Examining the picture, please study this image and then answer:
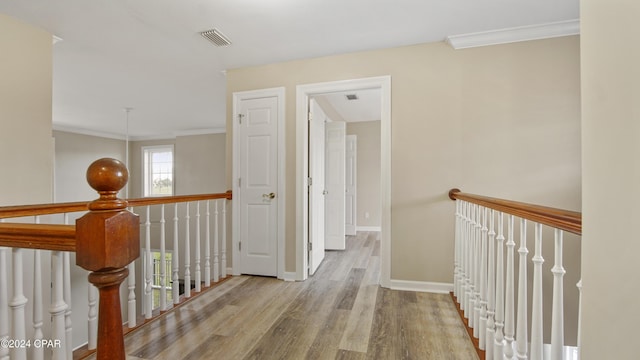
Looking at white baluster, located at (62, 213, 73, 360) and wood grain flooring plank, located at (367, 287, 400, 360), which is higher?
white baluster, located at (62, 213, 73, 360)

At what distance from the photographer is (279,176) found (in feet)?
9.65

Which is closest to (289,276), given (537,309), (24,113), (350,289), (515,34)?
(350,289)

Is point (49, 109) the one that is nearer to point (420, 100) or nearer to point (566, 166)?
point (420, 100)

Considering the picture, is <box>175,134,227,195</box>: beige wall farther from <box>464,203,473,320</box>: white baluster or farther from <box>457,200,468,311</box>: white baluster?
<box>464,203,473,320</box>: white baluster

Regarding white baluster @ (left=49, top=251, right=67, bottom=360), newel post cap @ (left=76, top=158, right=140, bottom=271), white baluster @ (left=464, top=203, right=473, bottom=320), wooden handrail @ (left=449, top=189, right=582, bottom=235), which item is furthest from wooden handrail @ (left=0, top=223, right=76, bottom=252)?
white baluster @ (left=464, top=203, right=473, bottom=320)

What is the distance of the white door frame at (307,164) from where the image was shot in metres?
2.66

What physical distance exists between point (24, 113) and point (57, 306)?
5.69 feet

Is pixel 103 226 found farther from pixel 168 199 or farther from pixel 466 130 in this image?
pixel 466 130

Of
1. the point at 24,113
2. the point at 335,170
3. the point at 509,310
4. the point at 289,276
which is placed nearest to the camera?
the point at 509,310

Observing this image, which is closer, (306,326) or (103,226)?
(103,226)

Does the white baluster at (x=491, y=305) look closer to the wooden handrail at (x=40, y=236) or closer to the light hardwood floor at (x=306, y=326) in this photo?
the light hardwood floor at (x=306, y=326)

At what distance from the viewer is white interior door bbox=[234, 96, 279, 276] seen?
2.96m

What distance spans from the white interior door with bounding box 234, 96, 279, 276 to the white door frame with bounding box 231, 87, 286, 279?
4cm

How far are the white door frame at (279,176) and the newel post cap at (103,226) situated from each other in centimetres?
236
